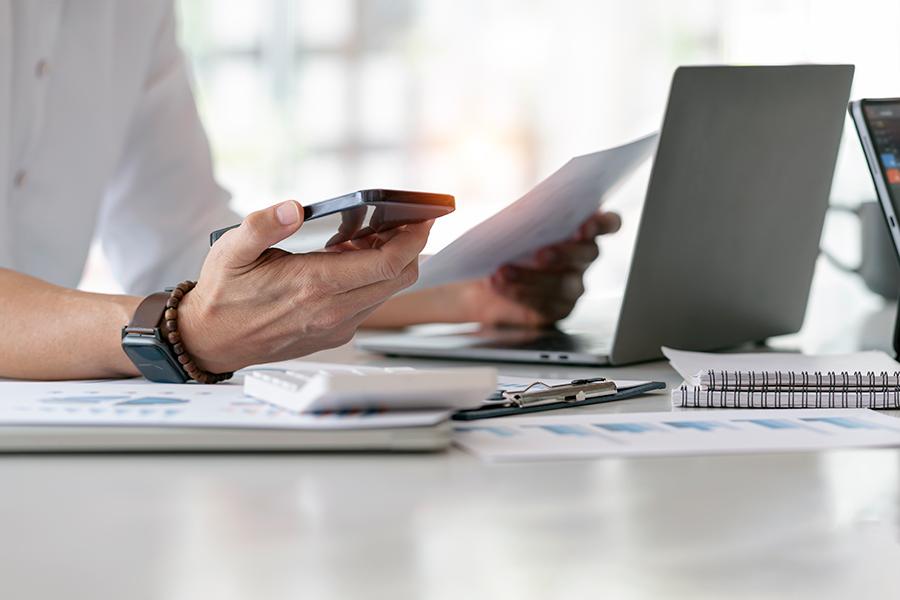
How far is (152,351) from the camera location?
30.9 inches

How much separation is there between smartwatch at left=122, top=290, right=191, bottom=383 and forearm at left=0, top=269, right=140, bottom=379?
1.3 inches

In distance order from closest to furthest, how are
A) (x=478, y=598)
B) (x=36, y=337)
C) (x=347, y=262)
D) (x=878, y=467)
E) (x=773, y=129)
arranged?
(x=478, y=598)
(x=878, y=467)
(x=347, y=262)
(x=36, y=337)
(x=773, y=129)

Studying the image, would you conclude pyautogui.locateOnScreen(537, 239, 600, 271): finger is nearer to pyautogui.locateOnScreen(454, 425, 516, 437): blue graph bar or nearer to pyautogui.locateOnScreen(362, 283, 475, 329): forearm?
pyautogui.locateOnScreen(362, 283, 475, 329): forearm

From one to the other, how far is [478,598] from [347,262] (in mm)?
408

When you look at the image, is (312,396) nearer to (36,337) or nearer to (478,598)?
(478,598)

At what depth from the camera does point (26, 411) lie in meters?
0.59

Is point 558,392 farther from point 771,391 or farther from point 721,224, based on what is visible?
point 721,224

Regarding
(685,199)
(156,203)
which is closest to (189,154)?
(156,203)

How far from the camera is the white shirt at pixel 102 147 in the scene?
4.43ft

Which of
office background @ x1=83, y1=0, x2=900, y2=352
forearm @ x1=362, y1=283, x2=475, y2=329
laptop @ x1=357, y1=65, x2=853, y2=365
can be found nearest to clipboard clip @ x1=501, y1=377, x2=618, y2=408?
laptop @ x1=357, y1=65, x2=853, y2=365

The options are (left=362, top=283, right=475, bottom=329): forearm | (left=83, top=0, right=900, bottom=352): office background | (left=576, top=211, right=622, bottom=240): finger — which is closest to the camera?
(left=576, top=211, right=622, bottom=240): finger

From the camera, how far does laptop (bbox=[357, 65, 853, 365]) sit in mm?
902

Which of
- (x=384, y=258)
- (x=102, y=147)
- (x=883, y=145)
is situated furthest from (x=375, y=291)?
(x=102, y=147)

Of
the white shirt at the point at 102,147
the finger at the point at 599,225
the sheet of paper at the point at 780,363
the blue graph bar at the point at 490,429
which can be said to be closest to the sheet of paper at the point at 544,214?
the finger at the point at 599,225
